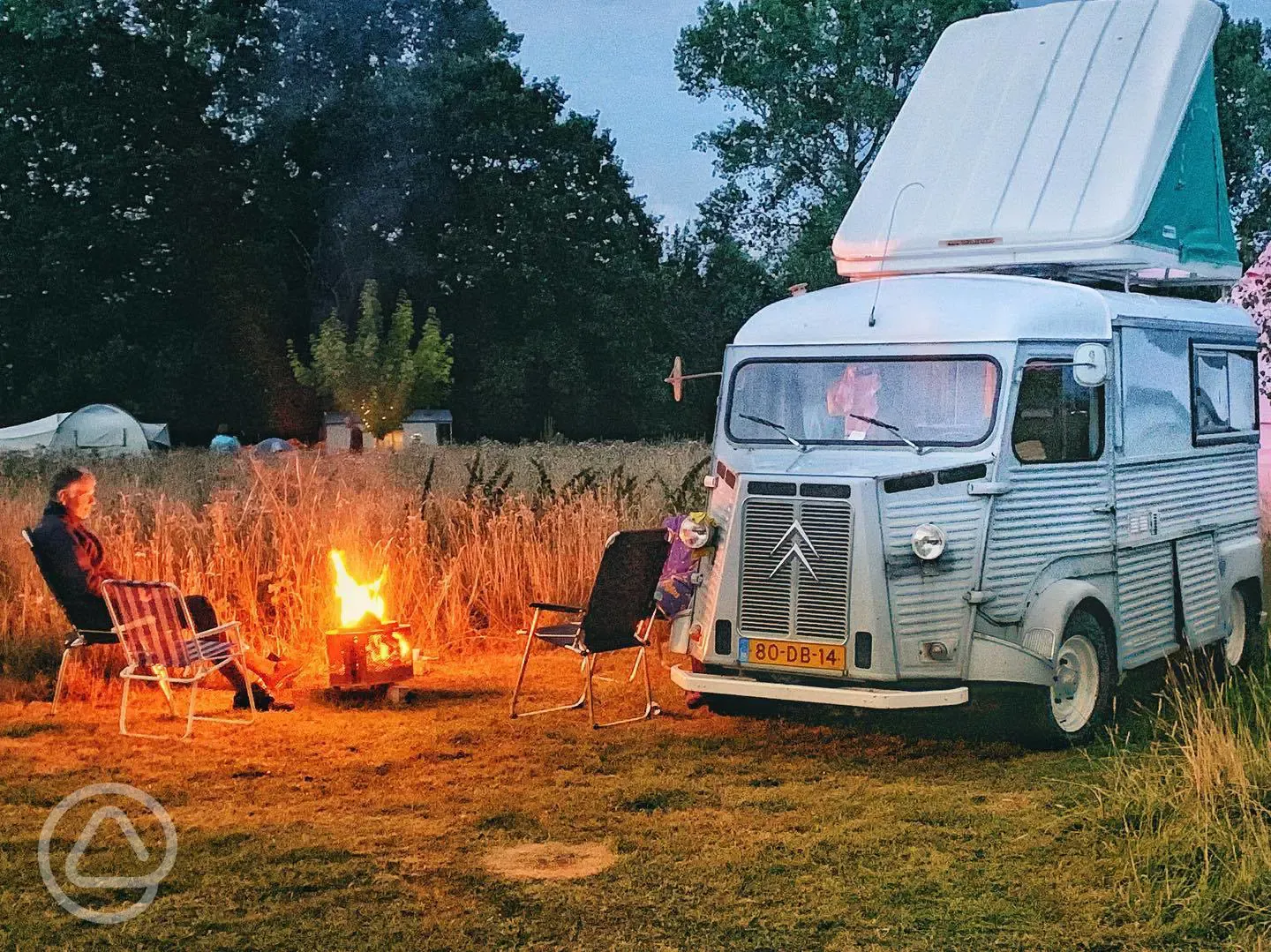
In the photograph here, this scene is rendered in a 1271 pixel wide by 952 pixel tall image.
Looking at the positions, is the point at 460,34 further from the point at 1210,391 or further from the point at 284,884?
the point at 284,884

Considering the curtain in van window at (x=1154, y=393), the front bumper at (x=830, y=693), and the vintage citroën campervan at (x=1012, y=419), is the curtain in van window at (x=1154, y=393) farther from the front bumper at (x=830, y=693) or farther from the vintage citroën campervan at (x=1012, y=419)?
the front bumper at (x=830, y=693)

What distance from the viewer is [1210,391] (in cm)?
1050

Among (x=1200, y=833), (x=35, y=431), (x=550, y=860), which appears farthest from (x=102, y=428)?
(x=1200, y=833)

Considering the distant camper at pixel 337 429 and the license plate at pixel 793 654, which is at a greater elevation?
the distant camper at pixel 337 429

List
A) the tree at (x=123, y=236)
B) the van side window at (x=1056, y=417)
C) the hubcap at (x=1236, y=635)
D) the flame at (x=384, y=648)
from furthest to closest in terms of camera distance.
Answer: the tree at (x=123, y=236) → the hubcap at (x=1236, y=635) → the flame at (x=384, y=648) → the van side window at (x=1056, y=417)

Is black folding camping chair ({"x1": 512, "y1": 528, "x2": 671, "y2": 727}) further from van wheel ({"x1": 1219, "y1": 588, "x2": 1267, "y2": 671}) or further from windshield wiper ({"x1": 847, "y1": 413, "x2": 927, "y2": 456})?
van wheel ({"x1": 1219, "y1": 588, "x2": 1267, "y2": 671})

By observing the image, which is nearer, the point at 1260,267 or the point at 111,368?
the point at 1260,267

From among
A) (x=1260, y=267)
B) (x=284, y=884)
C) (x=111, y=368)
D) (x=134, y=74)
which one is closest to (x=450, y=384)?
(x=111, y=368)

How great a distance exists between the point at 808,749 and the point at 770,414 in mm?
1940

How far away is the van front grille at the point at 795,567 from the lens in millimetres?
8195

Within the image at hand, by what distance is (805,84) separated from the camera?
42219mm

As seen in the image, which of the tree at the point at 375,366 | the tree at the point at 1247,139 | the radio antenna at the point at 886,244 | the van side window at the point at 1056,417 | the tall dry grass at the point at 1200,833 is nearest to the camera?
the tall dry grass at the point at 1200,833

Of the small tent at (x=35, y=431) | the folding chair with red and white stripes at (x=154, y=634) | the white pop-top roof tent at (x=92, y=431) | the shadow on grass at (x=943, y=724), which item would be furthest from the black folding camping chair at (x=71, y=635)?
the small tent at (x=35, y=431)

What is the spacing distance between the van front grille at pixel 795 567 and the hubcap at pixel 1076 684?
135cm
